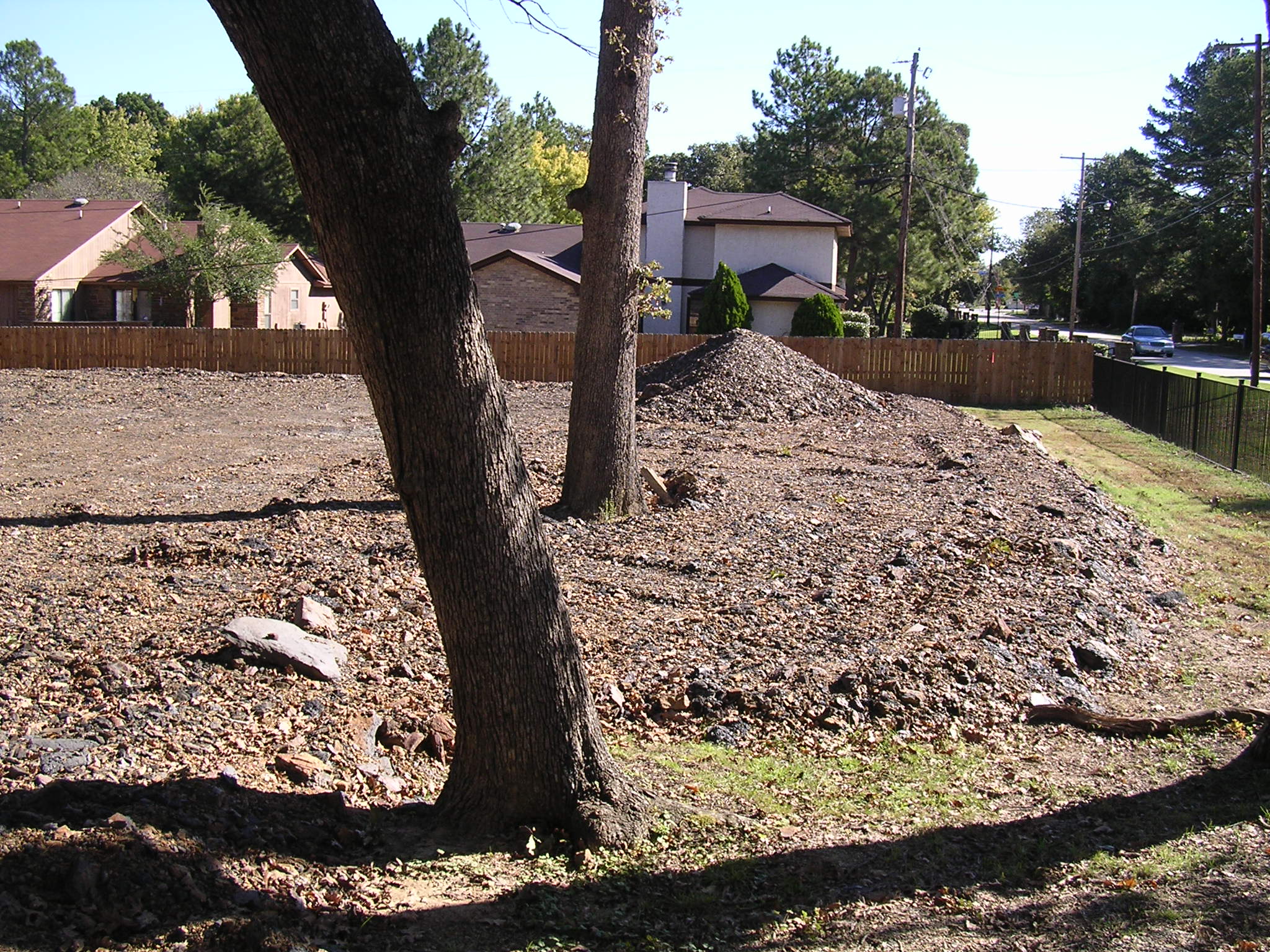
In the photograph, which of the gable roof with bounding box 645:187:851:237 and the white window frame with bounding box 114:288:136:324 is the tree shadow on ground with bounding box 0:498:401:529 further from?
the white window frame with bounding box 114:288:136:324

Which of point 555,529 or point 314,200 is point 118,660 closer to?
point 314,200

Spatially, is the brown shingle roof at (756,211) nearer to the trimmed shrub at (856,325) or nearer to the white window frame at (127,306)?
the trimmed shrub at (856,325)

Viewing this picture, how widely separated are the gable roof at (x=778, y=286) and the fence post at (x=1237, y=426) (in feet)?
67.2

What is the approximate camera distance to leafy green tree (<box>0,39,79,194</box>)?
69.9 metres

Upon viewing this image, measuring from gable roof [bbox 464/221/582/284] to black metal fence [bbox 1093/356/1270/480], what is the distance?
1904 centimetres

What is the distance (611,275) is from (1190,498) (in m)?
9.07

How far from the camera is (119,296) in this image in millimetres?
39562

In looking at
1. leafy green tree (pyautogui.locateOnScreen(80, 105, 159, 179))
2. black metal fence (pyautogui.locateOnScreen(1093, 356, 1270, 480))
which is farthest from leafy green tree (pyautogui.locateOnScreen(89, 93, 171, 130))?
black metal fence (pyautogui.locateOnScreen(1093, 356, 1270, 480))

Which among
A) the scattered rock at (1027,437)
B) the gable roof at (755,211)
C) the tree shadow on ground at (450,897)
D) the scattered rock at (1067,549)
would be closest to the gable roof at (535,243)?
the gable roof at (755,211)

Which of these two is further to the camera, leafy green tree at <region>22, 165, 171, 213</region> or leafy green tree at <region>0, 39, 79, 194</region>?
leafy green tree at <region>0, 39, 79, 194</region>

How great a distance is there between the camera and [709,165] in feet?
340

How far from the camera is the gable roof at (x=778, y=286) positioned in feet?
128

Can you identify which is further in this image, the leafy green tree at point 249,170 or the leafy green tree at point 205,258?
the leafy green tree at point 249,170

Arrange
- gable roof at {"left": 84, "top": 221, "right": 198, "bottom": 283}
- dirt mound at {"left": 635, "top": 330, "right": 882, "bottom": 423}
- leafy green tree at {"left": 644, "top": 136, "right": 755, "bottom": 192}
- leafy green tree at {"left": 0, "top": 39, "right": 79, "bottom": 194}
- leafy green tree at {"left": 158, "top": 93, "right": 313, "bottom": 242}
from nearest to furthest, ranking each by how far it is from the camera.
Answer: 1. dirt mound at {"left": 635, "top": 330, "right": 882, "bottom": 423}
2. gable roof at {"left": 84, "top": 221, "right": 198, "bottom": 283}
3. leafy green tree at {"left": 158, "top": 93, "right": 313, "bottom": 242}
4. leafy green tree at {"left": 0, "top": 39, "right": 79, "bottom": 194}
5. leafy green tree at {"left": 644, "top": 136, "right": 755, "bottom": 192}
